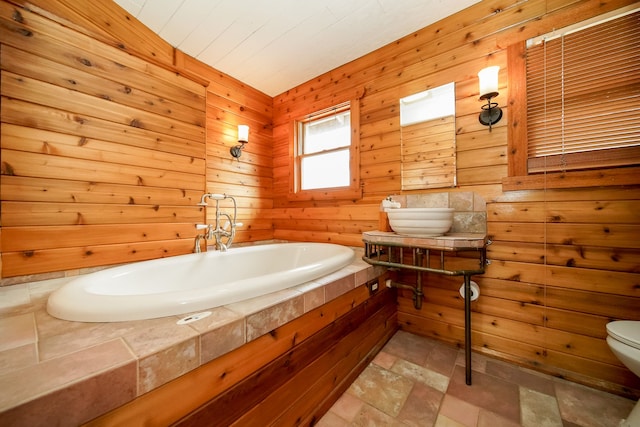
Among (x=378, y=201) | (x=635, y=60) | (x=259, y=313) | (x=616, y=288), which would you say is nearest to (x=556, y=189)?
(x=616, y=288)

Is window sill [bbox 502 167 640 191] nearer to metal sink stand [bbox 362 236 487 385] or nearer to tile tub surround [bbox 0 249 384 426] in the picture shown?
metal sink stand [bbox 362 236 487 385]

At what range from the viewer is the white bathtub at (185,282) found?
2.45 ft

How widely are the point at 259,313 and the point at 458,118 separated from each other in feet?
5.97

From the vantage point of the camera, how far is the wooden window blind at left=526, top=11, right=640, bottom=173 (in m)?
1.23

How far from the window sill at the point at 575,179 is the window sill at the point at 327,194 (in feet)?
3.62

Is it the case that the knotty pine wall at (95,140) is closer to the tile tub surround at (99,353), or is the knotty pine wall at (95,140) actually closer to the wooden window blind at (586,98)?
the tile tub surround at (99,353)

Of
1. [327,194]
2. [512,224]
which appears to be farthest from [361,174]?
[512,224]

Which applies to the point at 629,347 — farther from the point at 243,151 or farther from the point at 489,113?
the point at 243,151

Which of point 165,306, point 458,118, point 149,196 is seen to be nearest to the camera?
point 165,306

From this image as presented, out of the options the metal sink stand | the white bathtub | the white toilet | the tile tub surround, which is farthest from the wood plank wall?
the tile tub surround

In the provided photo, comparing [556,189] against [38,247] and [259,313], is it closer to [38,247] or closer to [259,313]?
[259,313]

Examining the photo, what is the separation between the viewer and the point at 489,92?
1478 millimetres

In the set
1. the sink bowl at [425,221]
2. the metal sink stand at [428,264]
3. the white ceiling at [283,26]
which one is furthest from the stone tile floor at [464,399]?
the white ceiling at [283,26]

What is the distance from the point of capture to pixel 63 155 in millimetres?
1466
